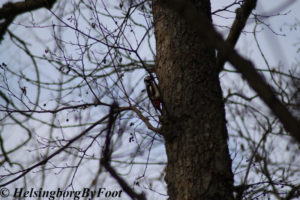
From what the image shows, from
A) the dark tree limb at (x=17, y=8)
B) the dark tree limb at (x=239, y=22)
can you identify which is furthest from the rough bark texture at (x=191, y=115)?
the dark tree limb at (x=17, y=8)

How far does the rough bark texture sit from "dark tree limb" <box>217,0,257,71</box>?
530mm

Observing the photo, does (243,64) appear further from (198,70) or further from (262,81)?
(198,70)

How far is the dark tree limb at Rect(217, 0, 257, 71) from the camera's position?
3.60 m

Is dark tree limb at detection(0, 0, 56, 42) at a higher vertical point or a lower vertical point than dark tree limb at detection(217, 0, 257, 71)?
higher

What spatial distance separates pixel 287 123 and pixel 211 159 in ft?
5.15

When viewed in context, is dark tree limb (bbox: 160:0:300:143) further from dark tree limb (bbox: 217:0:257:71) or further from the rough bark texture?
dark tree limb (bbox: 217:0:257:71)

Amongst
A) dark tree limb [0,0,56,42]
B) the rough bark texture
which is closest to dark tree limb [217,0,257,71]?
the rough bark texture

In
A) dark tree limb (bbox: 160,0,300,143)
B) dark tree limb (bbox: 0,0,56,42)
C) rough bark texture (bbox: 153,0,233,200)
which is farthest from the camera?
dark tree limb (bbox: 0,0,56,42)

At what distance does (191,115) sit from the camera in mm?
2783

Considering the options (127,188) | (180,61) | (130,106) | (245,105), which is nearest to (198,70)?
(180,61)

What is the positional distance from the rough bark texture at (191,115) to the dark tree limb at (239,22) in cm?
53

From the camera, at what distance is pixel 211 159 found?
8.61 ft

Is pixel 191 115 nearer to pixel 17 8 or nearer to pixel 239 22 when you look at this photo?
pixel 239 22

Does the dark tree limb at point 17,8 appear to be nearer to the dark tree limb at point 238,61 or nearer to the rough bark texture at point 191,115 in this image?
the rough bark texture at point 191,115
